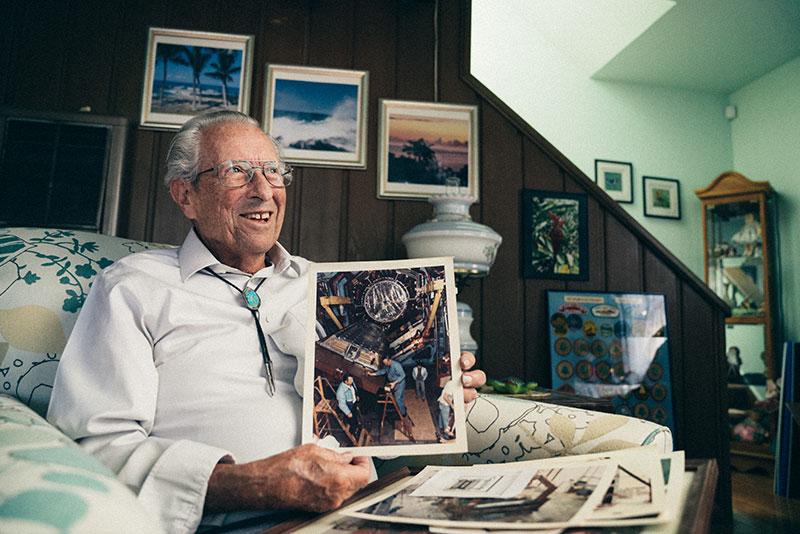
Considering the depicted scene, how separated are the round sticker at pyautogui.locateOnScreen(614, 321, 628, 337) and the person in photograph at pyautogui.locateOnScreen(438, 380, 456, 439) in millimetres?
1462

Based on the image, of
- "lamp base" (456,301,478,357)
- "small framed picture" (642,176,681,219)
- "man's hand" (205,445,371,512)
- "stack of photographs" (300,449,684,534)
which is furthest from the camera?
"small framed picture" (642,176,681,219)

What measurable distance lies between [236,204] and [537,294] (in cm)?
131

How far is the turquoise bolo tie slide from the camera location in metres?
1.00

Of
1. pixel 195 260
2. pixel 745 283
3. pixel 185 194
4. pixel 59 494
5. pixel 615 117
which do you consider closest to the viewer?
pixel 59 494

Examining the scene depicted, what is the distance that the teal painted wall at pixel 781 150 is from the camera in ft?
12.1

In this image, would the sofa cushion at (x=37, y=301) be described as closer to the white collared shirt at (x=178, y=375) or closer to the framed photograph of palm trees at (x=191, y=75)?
the white collared shirt at (x=178, y=375)

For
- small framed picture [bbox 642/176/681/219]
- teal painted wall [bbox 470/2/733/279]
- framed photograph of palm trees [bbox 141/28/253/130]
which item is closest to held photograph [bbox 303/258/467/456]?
framed photograph of palm trees [bbox 141/28/253/130]

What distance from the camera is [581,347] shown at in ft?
6.61

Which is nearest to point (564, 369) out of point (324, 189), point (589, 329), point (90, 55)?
point (589, 329)

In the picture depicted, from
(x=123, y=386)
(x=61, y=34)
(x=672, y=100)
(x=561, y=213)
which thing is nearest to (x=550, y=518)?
(x=123, y=386)

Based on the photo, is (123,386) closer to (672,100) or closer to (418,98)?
(418,98)

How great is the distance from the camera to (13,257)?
101 cm

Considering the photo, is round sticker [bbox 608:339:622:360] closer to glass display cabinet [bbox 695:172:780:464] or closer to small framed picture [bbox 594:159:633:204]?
glass display cabinet [bbox 695:172:780:464]

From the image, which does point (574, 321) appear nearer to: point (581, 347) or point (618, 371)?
point (581, 347)
